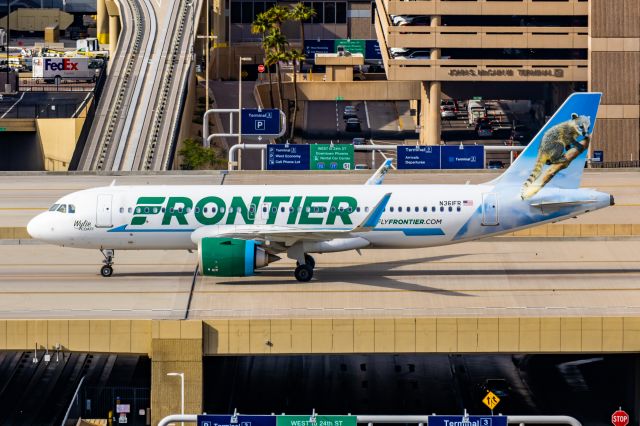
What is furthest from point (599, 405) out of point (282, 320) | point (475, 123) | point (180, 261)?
point (475, 123)

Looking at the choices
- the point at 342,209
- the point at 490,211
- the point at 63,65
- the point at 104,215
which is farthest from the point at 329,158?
the point at 63,65

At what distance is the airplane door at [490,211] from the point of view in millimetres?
72250

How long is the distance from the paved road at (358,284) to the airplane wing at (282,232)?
238 centimetres

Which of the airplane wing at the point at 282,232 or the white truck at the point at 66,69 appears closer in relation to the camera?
the airplane wing at the point at 282,232

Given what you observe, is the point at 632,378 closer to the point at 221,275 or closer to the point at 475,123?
the point at 221,275

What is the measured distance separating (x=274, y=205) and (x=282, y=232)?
2017 mm

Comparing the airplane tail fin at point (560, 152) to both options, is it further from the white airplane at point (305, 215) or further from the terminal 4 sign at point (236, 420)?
the terminal 4 sign at point (236, 420)

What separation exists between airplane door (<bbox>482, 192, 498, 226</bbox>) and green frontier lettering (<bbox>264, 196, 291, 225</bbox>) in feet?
30.9

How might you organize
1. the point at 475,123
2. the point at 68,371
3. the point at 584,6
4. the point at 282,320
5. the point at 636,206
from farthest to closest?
the point at 475,123
the point at 584,6
the point at 636,206
the point at 68,371
the point at 282,320

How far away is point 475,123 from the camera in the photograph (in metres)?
187

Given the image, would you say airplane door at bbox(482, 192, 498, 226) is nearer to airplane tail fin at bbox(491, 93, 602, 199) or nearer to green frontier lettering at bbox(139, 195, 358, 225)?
airplane tail fin at bbox(491, 93, 602, 199)

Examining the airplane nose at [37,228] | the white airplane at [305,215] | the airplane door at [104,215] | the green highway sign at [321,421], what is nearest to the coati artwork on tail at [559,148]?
the white airplane at [305,215]

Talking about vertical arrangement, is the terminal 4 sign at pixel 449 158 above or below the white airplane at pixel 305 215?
above

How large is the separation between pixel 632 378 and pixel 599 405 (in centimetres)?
284
